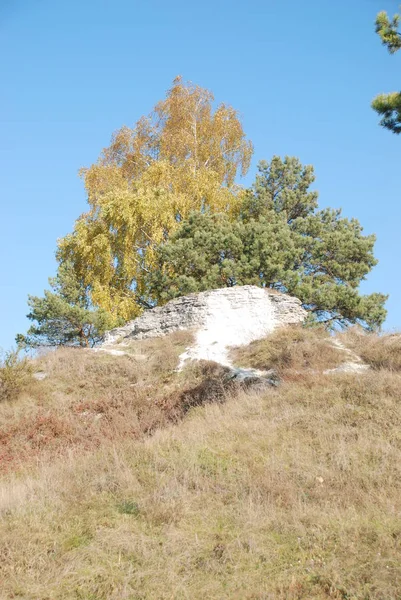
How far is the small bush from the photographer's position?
13.8 metres

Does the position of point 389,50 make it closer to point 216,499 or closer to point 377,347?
point 377,347

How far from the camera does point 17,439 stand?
10.7 meters

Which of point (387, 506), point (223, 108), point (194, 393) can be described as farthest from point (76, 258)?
point (387, 506)

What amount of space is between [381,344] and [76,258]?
16691 mm

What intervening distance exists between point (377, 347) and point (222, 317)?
20.3ft

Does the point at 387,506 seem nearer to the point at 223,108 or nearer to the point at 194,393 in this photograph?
the point at 194,393

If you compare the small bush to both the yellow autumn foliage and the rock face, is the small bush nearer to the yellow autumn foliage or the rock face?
the rock face

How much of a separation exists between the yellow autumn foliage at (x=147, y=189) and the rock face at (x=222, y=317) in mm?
4451

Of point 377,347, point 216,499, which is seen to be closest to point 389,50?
point 377,347

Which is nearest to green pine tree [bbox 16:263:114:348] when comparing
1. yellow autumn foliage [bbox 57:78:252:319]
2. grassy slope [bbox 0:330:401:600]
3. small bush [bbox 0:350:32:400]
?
yellow autumn foliage [bbox 57:78:252:319]

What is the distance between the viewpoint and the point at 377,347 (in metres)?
14.9

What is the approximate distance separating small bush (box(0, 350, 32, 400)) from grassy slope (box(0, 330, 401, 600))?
8.40ft

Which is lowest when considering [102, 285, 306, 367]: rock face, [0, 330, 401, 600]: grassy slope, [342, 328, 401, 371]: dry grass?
[0, 330, 401, 600]: grassy slope

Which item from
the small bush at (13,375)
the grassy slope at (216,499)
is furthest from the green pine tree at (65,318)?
the grassy slope at (216,499)
